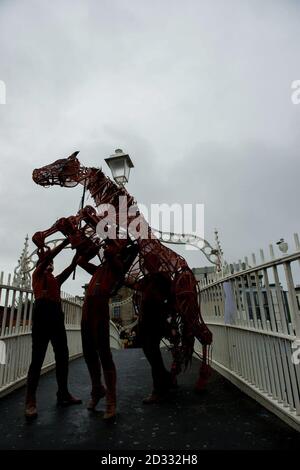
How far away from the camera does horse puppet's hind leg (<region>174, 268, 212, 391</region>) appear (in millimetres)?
4176

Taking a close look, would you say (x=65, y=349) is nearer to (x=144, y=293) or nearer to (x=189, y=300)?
(x=144, y=293)

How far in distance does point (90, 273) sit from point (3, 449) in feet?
6.78

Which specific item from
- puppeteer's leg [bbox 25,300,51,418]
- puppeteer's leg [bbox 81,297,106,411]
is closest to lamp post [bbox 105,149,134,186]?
puppeteer's leg [bbox 81,297,106,411]

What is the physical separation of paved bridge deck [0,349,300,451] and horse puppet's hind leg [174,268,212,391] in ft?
1.02

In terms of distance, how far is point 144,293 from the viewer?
13.7 feet

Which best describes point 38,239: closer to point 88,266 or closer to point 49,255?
point 49,255

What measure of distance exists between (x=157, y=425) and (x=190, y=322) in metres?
1.51

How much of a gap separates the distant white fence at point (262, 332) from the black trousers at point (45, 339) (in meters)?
2.52

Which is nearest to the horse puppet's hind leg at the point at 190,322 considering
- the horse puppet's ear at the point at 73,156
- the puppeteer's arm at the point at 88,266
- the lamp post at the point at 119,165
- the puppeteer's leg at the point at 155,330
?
the puppeteer's leg at the point at 155,330

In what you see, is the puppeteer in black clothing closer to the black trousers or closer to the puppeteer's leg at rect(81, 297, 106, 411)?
the black trousers

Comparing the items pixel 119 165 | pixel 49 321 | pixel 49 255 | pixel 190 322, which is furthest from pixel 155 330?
pixel 119 165

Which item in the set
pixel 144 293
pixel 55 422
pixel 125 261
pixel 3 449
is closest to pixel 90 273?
pixel 125 261

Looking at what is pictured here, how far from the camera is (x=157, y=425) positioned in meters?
2.93

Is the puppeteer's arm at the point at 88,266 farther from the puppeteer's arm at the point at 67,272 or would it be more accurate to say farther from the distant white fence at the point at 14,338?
the distant white fence at the point at 14,338
